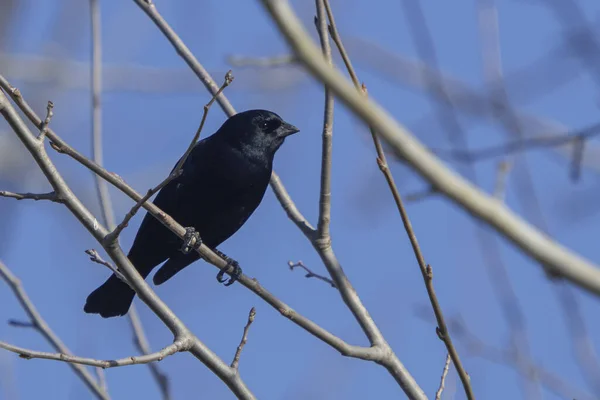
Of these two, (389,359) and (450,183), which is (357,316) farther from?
(450,183)

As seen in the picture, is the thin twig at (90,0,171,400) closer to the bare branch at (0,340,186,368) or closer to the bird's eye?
the bare branch at (0,340,186,368)

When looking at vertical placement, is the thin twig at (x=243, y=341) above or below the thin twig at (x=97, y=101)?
below

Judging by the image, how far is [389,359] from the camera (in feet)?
10.1

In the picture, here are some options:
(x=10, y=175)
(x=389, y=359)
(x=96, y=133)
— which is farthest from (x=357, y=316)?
(x=10, y=175)

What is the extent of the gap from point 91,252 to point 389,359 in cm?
117

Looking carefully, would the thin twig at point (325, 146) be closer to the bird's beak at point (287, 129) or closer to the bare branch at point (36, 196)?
the bare branch at point (36, 196)

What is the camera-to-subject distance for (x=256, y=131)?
536 cm

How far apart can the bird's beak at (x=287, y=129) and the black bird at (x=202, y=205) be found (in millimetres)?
318

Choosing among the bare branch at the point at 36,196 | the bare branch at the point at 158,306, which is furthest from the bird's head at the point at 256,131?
the bare branch at the point at 36,196

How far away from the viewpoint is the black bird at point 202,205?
4844mm

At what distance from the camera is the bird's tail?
480 cm

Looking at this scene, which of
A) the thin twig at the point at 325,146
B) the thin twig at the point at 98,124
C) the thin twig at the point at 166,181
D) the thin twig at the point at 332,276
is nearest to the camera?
the thin twig at the point at 166,181

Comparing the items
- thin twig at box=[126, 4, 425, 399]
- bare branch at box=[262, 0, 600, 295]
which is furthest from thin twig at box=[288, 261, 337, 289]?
bare branch at box=[262, 0, 600, 295]

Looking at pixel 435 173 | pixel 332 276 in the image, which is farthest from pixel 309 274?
pixel 435 173
